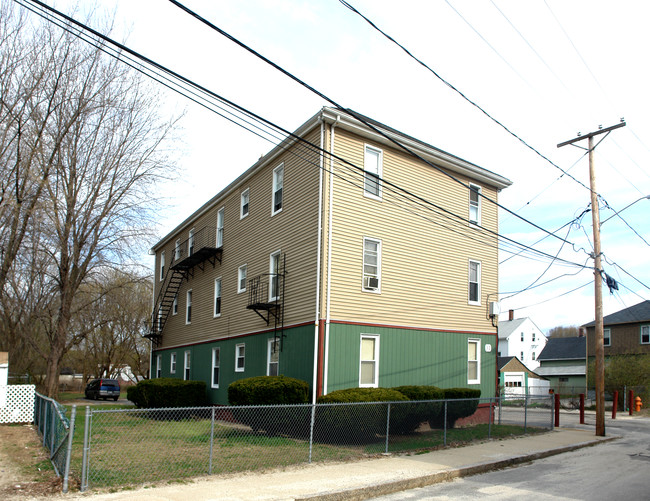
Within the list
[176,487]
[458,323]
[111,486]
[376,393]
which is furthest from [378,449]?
[458,323]

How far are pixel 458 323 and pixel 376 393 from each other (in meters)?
6.60

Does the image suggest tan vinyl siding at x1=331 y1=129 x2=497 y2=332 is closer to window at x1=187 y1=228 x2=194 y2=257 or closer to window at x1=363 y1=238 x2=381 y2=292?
window at x1=363 y1=238 x2=381 y2=292

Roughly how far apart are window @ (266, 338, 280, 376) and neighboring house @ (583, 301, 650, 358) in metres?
32.4

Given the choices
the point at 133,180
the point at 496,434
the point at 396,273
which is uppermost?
the point at 133,180

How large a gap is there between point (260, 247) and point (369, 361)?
19.6 ft

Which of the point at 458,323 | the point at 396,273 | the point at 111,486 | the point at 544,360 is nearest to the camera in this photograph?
the point at 111,486

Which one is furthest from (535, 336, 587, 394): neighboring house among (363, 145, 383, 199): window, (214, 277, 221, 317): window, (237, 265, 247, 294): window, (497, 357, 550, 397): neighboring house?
(363, 145, 383, 199): window

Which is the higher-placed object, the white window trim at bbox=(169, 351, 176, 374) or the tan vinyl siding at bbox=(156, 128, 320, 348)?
the tan vinyl siding at bbox=(156, 128, 320, 348)

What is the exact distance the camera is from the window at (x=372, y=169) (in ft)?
59.6


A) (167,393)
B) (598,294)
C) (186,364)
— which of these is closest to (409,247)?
(598,294)

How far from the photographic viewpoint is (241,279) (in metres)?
21.8

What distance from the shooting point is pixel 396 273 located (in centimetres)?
1841

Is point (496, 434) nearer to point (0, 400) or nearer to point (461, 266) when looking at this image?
point (461, 266)

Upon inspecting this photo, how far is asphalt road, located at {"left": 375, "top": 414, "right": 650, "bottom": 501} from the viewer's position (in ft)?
29.9
